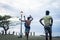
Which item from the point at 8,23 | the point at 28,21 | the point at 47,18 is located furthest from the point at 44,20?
the point at 8,23

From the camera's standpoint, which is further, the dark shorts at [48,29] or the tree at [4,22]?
the tree at [4,22]

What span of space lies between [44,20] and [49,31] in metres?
0.98

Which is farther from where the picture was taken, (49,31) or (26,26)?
(26,26)

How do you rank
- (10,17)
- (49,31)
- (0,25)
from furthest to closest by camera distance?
(0,25) < (10,17) < (49,31)

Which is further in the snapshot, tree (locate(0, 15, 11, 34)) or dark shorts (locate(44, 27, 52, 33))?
tree (locate(0, 15, 11, 34))

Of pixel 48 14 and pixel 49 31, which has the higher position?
pixel 48 14

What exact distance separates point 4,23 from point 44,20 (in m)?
41.5

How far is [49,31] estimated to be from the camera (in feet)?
56.8

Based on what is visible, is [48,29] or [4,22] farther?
[4,22]

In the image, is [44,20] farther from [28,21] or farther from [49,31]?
[28,21]

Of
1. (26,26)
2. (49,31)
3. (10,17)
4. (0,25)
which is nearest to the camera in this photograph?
(49,31)

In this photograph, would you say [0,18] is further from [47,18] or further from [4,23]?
[47,18]

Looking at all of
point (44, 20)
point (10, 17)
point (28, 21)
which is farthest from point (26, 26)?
point (10, 17)

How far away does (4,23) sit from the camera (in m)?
58.8
